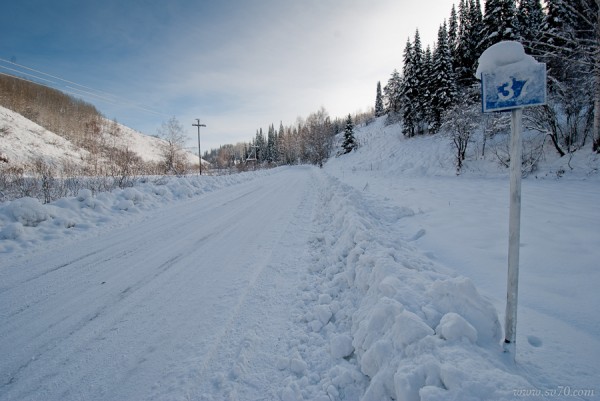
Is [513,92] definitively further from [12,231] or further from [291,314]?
[12,231]

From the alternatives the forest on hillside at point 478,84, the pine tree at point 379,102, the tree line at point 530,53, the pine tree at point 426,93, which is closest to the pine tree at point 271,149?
the forest on hillside at point 478,84

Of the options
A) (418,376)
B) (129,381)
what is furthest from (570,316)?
(129,381)

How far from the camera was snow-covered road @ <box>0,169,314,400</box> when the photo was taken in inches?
89.1

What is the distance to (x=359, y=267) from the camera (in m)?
3.65

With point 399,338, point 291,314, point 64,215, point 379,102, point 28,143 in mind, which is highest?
point 379,102

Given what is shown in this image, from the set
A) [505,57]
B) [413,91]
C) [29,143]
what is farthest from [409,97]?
[29,143]

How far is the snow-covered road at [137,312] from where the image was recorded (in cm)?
226

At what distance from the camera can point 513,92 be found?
1.83 meters

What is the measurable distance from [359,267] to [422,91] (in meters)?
39.0

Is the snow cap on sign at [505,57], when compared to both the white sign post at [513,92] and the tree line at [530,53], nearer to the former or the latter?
the white sign post at [513,92]

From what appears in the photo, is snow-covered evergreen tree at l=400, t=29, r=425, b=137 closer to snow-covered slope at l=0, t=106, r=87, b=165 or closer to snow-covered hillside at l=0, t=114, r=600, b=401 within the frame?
snow-covered hillside at l=0, t=114, r=600, b=401

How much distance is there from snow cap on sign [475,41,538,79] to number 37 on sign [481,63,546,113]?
0.14 ft

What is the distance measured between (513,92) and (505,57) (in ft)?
0.91

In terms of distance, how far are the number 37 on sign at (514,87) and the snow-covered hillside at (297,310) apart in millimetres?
1532
